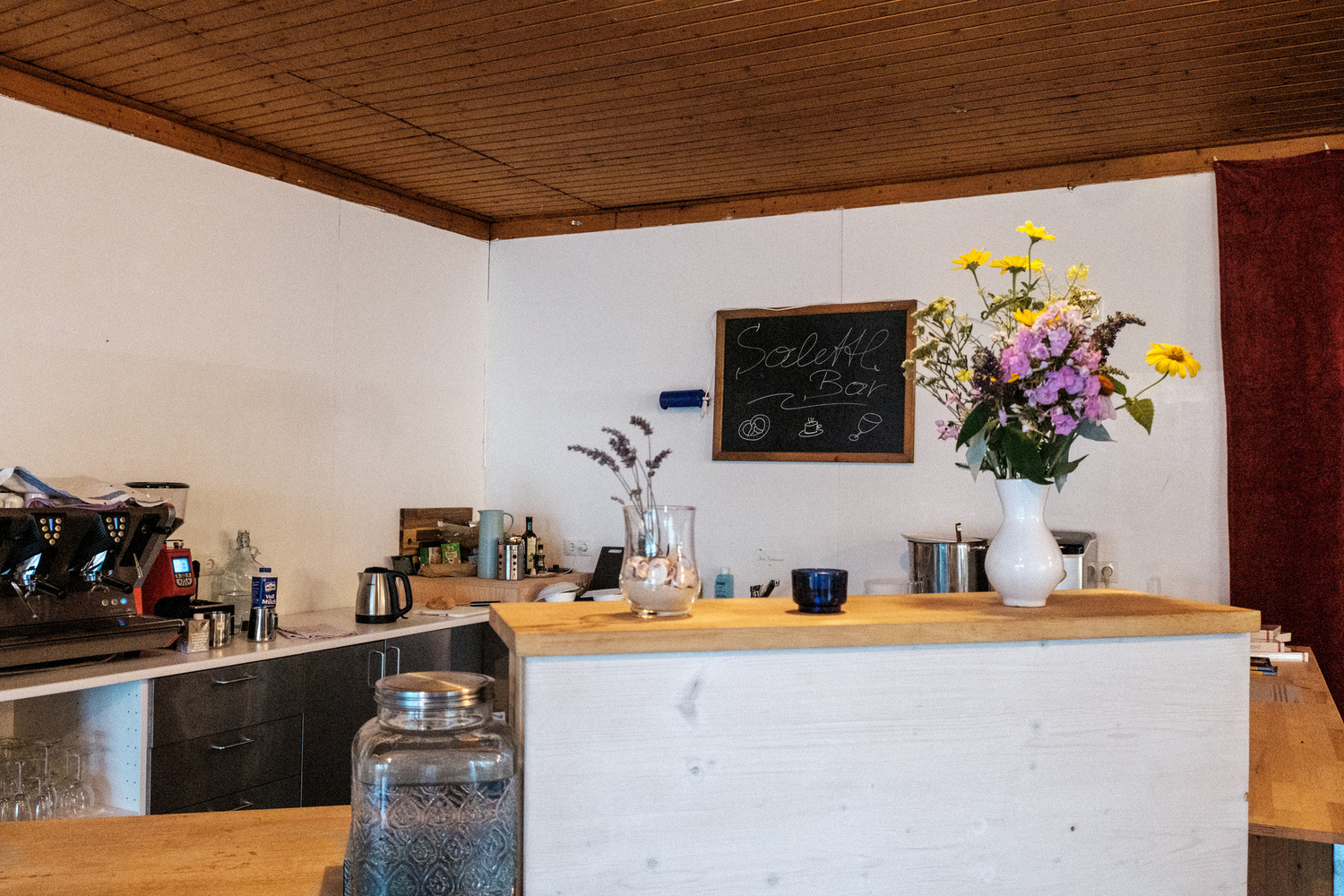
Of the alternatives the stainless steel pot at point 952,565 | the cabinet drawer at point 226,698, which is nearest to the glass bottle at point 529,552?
the cabinet drawer at point 226,698

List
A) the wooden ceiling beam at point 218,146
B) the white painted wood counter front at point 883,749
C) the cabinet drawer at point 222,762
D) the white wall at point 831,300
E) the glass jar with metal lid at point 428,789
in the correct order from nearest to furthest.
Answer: the glass jar with metal lid at point 428,789
the white painted wood counter front at point 883,749
the cabinet drawer at point 222,762
the wooden ceiling beam at point 218,146
the white wall at point 831,300

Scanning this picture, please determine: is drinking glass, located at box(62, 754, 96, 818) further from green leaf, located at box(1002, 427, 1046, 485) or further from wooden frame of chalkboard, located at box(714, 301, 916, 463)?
wooden frame of chalkboard, located at box(714, 301, 916, 463)

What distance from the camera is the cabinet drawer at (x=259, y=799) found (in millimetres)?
3000

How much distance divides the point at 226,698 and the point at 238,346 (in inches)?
52.8

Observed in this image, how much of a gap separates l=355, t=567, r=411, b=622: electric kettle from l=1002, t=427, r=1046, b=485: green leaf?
8.72 ft

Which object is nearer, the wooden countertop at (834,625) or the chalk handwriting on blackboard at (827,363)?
the wooden countertop at (834,625)

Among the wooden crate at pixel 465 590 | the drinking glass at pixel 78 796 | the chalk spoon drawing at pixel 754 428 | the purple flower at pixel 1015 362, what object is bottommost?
the drinking glass at pixel 78 796

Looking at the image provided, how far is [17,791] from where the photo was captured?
258 cm

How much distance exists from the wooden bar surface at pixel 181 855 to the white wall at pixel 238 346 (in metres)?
1.99

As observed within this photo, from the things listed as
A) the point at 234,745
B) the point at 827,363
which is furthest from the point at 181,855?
the point at 827,363

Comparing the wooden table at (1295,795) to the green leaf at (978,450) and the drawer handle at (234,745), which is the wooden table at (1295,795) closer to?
the green leaf at (978,450)

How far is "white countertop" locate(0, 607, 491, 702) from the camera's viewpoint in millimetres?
2615

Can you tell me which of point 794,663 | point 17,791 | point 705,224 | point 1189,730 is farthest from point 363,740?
point 705,224

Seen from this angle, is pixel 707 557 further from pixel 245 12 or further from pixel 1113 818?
pixel 1113 818
